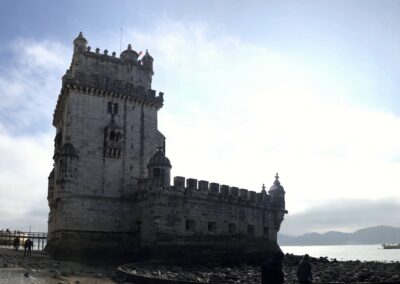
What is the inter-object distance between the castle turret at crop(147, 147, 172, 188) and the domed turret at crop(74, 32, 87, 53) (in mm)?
9934

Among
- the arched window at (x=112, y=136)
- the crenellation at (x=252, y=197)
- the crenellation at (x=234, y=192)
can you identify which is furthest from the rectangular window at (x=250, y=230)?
the arched window at (x=112, y=136)

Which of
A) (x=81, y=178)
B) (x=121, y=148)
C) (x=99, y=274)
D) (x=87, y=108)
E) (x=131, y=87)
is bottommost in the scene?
(x=99, y=274)

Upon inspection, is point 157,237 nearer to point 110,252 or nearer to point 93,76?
point 110,252

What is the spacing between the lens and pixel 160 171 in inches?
1219

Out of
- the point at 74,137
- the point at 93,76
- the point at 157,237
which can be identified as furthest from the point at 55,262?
the point at 93,76

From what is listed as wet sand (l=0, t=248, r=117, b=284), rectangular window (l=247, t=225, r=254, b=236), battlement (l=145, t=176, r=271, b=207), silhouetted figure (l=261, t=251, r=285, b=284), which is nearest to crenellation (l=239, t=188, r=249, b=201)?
battlement (l=145, t=176, r=271, b=207)

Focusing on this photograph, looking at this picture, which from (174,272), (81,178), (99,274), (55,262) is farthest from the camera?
(81,178)

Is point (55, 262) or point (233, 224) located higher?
point (233, 224)

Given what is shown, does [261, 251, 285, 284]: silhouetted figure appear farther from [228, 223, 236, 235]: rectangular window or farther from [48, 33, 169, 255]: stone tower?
[228, 223, 236, 235]: rectangular window

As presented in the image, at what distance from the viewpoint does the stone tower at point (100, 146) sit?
3089cm

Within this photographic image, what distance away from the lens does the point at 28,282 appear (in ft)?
59.1

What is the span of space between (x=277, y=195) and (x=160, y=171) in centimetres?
1376

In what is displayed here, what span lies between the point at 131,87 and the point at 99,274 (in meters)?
15.9

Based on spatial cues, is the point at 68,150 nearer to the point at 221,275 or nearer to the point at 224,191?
the point at 224,191
